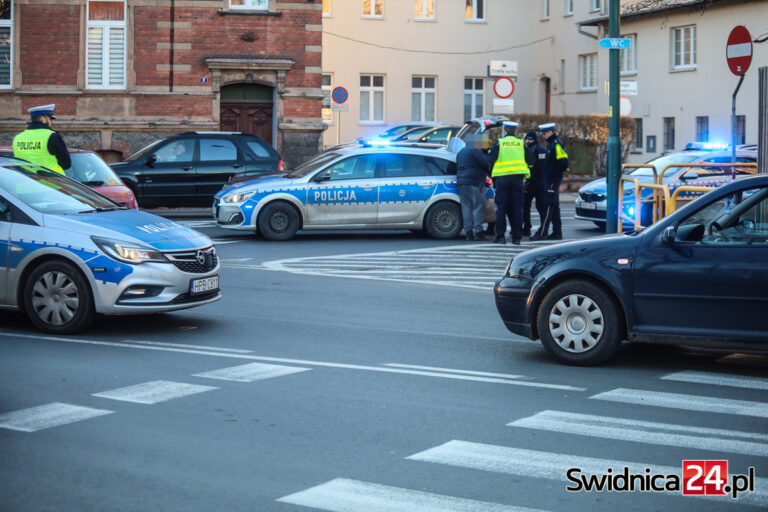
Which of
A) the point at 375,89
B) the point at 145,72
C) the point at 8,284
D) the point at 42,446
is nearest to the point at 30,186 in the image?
the point at 8,284

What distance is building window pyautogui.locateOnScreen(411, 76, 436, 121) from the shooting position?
50875 millimetres

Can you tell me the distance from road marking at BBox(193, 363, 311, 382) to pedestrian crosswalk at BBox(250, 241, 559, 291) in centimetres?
564

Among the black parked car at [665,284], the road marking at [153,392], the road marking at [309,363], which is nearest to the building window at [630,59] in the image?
the black parked car at [665,284]

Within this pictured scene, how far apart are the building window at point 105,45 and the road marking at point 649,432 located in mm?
26170

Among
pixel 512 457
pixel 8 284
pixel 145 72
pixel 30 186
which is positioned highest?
pixel 145 72

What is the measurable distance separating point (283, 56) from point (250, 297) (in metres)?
20.0

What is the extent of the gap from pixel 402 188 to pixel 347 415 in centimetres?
1285

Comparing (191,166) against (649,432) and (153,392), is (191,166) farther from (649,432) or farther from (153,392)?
(649,432)

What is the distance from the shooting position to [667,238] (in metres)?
8.85

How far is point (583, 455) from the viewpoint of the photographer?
6371mm

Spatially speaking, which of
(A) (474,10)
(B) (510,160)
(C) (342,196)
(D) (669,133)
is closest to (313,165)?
(C) (342,196)

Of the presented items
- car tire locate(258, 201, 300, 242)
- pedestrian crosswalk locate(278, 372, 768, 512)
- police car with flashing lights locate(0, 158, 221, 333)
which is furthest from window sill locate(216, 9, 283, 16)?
pedestrian crosswalk locate(278, 372, 768, 512)

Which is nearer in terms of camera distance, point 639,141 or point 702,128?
point 702,128

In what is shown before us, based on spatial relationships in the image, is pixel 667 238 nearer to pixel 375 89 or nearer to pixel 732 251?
pixel 732 251
